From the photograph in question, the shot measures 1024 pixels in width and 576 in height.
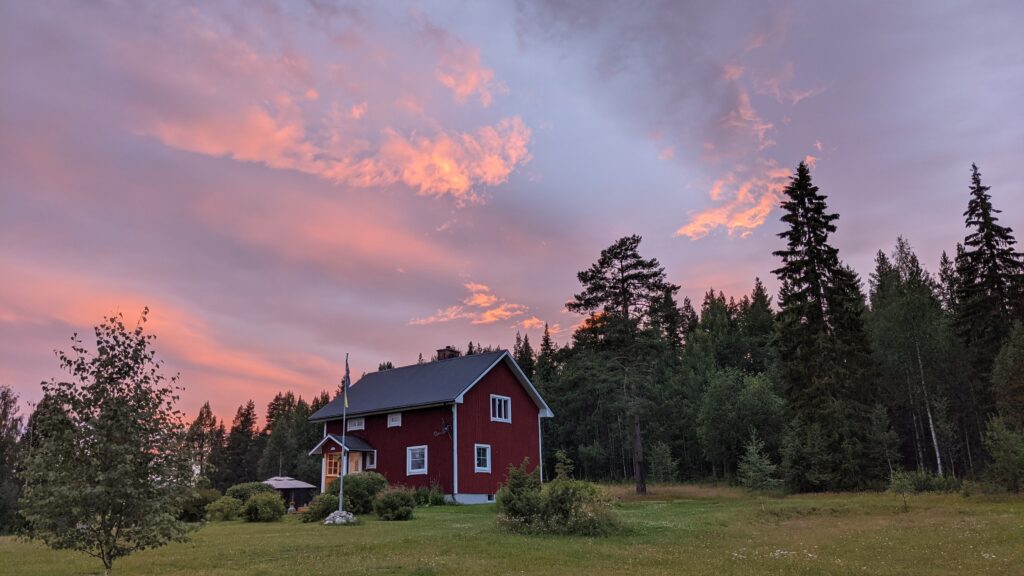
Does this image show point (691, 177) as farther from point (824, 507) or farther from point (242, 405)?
point (242, 405)

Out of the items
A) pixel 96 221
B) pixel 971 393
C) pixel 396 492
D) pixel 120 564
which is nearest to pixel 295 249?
pixel 96 221

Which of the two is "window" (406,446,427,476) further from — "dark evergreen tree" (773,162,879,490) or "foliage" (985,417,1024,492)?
"foliage" (985,417,1024,492)

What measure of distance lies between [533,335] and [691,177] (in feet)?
261

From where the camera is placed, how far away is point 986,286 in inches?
1617

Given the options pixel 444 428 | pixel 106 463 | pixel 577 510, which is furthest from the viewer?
pixel 444 428

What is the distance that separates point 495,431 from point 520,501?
63.0 ft

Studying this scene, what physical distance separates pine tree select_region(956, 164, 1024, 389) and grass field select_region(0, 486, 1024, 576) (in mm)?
22923

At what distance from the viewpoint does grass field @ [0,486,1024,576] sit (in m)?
12.0

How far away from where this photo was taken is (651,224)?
1216 inches

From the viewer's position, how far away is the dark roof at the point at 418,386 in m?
35.7

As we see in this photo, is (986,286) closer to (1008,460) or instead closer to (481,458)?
(1008,460)

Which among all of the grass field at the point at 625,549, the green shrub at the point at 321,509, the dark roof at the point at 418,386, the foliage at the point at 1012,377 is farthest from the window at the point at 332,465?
the foliage at the point at 1012,377

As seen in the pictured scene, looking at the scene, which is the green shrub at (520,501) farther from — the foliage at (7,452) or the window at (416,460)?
the foliage at (7,452)

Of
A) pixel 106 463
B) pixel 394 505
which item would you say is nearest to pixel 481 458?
pixel 394 505
